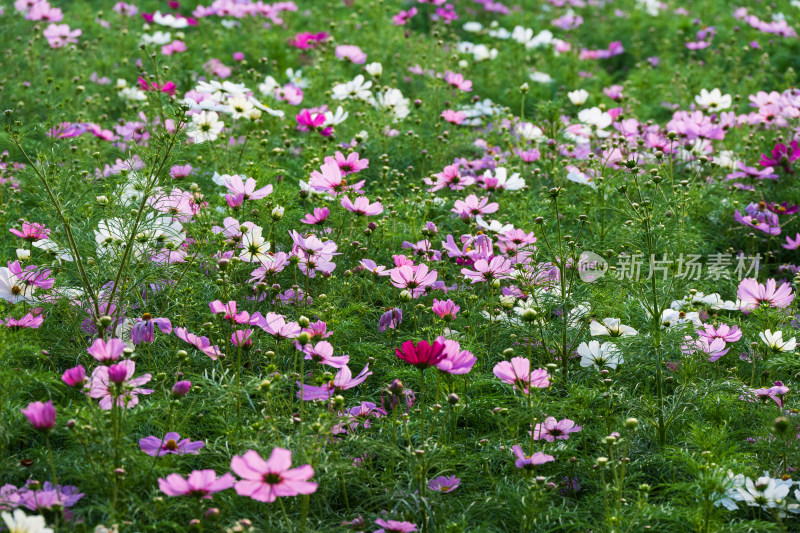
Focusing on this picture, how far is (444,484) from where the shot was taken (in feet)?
5.74

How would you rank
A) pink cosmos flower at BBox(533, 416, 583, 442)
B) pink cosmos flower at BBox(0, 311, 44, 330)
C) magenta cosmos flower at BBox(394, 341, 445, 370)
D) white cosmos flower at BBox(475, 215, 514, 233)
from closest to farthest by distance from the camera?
magenta cosmos flower at BBox(394, 341, 445, 370) → pink cosmos flower at BBox(533, 416, 583, 442) → pink cosmos flower at BBox(0, 311, 44, 330) → white cosmos flower at BBox(475, 215, 514, 233)

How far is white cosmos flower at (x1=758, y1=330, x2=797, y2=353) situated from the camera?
81.3 inches

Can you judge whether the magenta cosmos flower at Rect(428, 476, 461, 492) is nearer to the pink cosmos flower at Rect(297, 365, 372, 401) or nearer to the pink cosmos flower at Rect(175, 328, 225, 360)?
the pink cosmos flower at Rect(297, 365, 372, 401)

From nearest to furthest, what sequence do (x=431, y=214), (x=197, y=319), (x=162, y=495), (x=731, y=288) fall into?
(x=162, y=495) < (x=197, y=319) < (x=731, y=288) < (x=431, y=214)

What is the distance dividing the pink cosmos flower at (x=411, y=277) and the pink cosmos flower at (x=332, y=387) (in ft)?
0.99

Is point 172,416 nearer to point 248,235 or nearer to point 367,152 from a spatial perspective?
point 248,235

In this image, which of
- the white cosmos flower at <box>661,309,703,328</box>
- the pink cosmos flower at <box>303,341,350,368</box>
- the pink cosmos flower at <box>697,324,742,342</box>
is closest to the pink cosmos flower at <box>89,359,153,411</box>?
the pink cosmos flower at <box>303,341,350,368</box>

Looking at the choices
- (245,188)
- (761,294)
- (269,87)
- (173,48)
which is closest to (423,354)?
(245,188)

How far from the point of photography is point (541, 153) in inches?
133

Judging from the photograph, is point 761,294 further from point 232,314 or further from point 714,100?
point 714,100

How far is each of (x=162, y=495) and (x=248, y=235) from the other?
78 centimetres

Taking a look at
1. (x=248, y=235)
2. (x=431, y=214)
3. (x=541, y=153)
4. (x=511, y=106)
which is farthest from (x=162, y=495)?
(x=511, y=106)

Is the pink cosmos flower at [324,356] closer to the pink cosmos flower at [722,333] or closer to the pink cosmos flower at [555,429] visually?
the pink cosmos flower at [555,429]

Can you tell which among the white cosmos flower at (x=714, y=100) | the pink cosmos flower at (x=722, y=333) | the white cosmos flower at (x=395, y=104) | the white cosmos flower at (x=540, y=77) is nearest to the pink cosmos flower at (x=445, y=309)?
the pink cosmos flower at (x=722, y=333)
